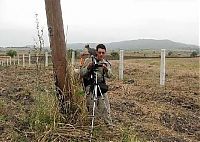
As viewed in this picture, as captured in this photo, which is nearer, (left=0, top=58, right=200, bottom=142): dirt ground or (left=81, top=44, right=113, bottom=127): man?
(left=0, top=58, right=200, bottom=142): dirt ground

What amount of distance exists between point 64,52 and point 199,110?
4.60 metres

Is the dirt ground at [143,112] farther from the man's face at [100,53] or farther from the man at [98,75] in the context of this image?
the man's face at [100,53]

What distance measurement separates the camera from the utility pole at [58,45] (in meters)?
6.31

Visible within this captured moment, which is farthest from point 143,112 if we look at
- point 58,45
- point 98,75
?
point 58,45

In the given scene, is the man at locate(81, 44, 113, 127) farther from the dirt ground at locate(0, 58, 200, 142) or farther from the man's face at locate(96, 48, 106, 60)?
the dirt ground at locate(0, 58, 200, 142)

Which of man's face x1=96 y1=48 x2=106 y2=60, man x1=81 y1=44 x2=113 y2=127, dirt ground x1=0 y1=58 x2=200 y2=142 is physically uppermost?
man's face x1=96 y1=48 x2=106 y2=60

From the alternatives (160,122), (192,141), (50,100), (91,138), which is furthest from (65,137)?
(160,122)

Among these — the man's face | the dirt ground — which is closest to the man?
the man's face

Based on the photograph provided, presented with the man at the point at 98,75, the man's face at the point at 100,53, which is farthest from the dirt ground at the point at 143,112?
the man's face at the point at 100,53

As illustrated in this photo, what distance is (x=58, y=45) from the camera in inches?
250

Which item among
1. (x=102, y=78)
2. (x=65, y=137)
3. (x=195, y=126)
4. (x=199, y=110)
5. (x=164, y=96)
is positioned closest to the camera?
(x=65, y=137)

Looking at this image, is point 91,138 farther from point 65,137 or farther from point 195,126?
point 195,126

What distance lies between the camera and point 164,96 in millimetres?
11070

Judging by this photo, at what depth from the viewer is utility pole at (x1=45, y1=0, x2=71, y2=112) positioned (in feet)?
20.7
